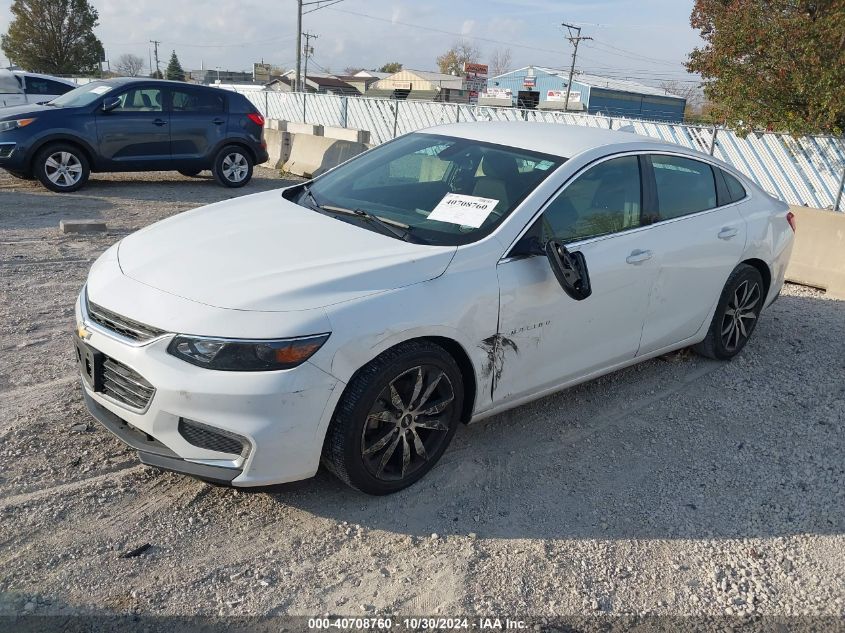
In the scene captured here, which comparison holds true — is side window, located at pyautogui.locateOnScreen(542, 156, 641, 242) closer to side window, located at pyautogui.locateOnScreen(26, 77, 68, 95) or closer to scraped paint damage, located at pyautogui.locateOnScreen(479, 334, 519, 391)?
scraped paint damage, located at pyautogui.locateOnScreen(479, 334, 519, 391)

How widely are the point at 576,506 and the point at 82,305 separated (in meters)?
2.62

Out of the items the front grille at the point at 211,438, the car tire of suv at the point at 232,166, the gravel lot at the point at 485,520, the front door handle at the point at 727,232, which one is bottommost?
the gravel lot at the point at 485,520

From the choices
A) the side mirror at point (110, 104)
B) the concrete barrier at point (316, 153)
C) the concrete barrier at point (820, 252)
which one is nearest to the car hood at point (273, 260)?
the concrete barrier at point (820, 252)

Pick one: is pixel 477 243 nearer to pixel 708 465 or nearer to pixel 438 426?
pixel 438 426

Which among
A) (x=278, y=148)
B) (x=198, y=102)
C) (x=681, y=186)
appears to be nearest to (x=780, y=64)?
(x=278, y=148)

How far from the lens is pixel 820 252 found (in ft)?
25.3

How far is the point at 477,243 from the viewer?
3699 mm

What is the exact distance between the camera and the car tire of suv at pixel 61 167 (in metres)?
10.6

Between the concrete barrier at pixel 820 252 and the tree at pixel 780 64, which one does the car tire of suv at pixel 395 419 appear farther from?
the tree at pixel 780 64

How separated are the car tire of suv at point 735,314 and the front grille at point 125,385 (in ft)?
13.0

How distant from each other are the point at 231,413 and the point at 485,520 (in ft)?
4.30

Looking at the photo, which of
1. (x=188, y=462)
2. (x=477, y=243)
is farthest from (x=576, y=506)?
(x=188, y=462)

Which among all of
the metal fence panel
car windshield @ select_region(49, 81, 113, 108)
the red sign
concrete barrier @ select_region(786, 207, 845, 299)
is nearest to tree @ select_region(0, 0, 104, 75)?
the red sign

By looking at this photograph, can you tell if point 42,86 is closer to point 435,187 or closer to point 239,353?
point 435,187
